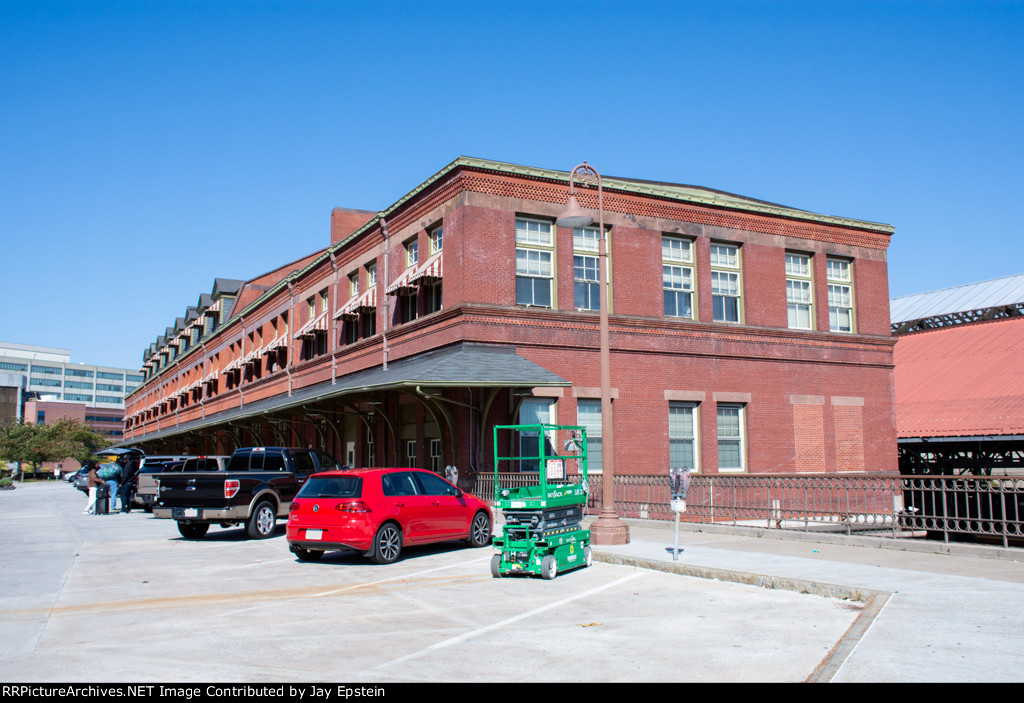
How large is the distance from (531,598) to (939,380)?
2676 centimetres

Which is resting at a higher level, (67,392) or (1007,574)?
(67,392)

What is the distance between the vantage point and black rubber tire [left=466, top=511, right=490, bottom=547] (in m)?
16.4

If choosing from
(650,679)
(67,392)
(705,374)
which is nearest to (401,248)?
(705,374)

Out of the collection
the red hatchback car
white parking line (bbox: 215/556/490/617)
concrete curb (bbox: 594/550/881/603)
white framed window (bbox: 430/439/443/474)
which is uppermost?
white framed window (bbox: 430/439/443/474)

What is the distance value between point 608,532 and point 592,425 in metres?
9.38

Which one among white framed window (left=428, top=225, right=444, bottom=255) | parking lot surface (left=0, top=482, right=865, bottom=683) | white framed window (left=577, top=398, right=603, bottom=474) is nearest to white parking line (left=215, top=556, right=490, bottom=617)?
parking lot surface (left=0, top=482, right=865, bottom=683)

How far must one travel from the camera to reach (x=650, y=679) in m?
6.55

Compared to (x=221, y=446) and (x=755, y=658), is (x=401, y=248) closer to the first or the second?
(x=755, y=658)

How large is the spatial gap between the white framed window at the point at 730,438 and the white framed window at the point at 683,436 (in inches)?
41.2

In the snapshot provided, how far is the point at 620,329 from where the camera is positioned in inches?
993

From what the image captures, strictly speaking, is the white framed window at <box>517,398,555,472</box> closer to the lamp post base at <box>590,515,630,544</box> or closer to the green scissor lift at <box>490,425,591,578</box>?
the lamp post base at <box>590,515,630,544</box>

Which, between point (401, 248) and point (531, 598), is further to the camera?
point (401, 248)

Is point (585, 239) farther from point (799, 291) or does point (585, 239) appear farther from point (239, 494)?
point (239, 494)

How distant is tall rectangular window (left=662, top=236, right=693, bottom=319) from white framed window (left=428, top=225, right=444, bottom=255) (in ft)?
22.9
